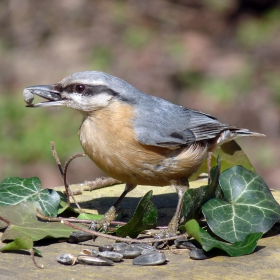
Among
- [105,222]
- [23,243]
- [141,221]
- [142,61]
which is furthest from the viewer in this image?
[142,61]

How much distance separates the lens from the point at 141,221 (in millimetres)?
4184

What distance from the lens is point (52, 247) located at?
4.13 metres

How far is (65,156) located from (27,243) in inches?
192

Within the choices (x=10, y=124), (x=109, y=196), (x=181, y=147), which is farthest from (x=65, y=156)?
(x=181, y=147)

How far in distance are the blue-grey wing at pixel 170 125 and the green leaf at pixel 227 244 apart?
97 cm

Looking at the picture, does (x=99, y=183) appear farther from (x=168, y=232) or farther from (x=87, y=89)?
(x=168, y=232)

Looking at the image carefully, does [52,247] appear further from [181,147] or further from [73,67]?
[73,67]

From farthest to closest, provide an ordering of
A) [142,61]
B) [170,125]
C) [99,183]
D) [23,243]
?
[142,61] < [99,183] < [170,125] < [23,243]

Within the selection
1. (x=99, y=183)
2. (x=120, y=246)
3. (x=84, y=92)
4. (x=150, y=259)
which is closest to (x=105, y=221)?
(x=120, y=246)

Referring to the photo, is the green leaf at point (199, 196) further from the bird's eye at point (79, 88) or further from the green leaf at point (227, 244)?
the bird's eye at point (79, 88)

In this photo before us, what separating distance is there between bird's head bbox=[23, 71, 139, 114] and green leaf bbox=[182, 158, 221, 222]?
1.02 metres

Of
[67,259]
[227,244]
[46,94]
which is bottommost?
[67,259]

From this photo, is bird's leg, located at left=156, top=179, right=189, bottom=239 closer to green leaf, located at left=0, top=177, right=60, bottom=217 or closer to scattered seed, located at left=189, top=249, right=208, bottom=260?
scattered seed, located at left=189, top=249, right=208, bottom=260

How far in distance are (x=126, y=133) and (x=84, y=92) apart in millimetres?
482
